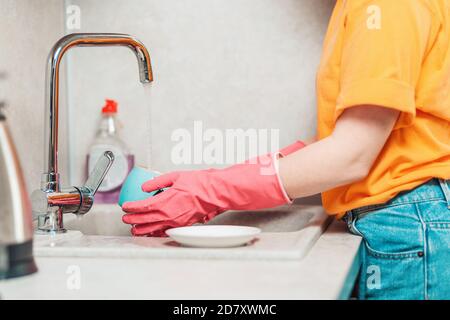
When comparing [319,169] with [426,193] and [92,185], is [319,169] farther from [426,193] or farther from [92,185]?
[92,185]

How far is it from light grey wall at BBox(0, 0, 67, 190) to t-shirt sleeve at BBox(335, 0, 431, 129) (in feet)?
2.18

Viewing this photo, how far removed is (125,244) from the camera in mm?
993

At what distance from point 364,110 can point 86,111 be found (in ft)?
2.80

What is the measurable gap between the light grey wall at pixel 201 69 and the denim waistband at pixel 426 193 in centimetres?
49

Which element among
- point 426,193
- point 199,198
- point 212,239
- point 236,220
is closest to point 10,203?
point 212,239

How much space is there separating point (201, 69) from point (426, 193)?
696 millimetres

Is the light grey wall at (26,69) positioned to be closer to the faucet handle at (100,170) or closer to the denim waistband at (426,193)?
the faucet handle at (100,170)

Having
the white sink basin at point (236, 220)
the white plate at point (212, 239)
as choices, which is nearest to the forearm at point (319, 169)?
the white plate at point (212, 239)

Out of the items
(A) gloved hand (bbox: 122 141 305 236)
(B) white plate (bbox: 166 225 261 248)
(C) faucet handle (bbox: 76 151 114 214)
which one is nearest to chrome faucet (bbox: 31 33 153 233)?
(C) faucet handle (bbox: 76 151 114 214)

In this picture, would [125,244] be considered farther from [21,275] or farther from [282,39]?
[282,39]

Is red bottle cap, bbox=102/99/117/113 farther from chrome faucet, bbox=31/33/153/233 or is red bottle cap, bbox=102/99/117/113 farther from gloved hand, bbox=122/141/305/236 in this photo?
gloved hand, bbox=122/141/305/236

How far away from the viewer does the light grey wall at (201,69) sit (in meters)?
1.53

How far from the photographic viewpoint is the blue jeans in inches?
40.5
